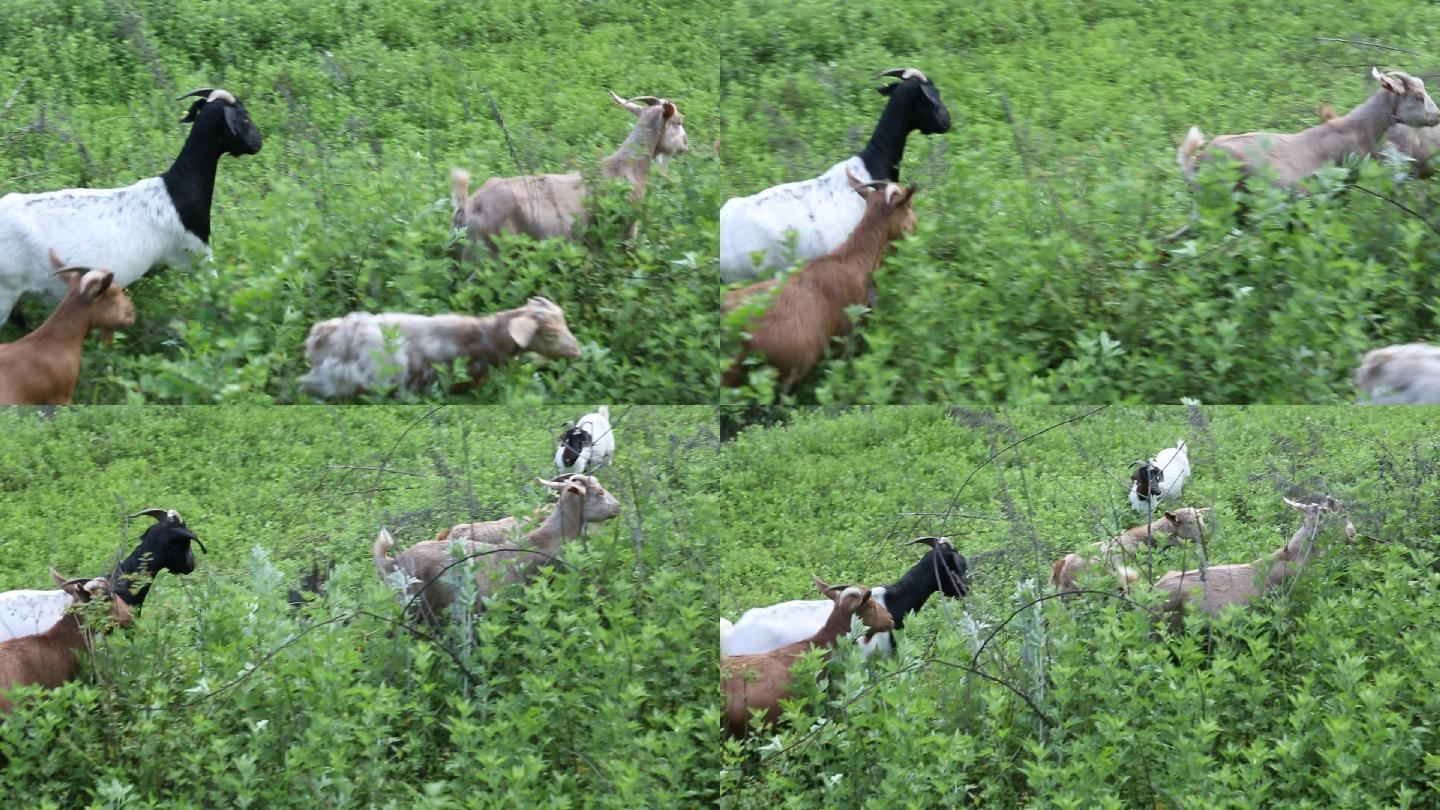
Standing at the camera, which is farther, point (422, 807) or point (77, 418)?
point (77, 418)

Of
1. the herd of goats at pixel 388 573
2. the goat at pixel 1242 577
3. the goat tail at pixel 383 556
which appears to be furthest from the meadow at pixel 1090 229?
the goat tail at pixel 383 556

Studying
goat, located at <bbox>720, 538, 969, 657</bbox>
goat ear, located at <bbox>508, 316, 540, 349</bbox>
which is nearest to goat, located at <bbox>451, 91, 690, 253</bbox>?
goat ear, located at <bbox>508, 316, 540, 349</bbox>

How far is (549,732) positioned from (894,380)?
1.97 m

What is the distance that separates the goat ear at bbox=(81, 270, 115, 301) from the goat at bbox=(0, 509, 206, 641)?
102cm

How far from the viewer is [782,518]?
6746 mm

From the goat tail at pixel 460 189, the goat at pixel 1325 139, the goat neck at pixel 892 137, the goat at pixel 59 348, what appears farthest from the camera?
the goat neck at pixel 892 137

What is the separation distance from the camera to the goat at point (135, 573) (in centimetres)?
632

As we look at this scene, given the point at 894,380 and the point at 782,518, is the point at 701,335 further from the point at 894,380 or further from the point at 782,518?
the point at 782,518

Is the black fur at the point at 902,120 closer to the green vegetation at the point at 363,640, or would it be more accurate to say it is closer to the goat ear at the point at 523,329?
the green vegetation at the point at 363,640

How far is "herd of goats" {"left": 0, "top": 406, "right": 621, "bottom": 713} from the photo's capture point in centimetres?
576

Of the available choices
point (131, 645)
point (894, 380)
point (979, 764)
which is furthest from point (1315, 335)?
point (131, 645)

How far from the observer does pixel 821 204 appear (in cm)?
649

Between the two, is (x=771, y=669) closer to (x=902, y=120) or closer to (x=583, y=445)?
(x=583, y=445)

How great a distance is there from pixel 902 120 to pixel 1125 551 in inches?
92.5
